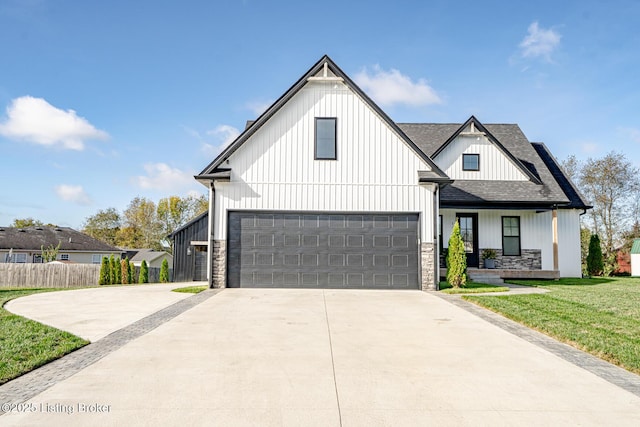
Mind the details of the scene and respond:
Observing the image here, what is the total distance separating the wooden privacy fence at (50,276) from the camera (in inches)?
769

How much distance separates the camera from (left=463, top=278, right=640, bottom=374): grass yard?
564 centimetres

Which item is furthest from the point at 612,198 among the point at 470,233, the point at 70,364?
the point at 70,364

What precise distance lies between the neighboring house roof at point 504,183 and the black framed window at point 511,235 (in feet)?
3.91

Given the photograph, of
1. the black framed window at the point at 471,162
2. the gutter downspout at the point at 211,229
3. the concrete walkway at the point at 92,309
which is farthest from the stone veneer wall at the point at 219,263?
the black framed window at the point at 471,162

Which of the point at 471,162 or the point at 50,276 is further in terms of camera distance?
the point at 50,276

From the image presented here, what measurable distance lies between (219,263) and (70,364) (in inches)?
298

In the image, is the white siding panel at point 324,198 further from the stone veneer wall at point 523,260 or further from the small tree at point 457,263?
the stone veneer wall at point 523,260

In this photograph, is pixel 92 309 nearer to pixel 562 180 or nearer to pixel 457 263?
pixel 457 263

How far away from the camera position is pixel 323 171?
41.7 feet

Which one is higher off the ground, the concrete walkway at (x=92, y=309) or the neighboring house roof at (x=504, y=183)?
the neighboring house roof at (x=504, y=183)

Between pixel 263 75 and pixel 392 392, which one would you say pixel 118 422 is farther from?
pixel 263 75

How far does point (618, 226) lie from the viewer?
29.6m

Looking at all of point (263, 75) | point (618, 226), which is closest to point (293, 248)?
point (263, 75)

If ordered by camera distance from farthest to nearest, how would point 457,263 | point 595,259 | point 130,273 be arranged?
point 130,273 → point 595,259 → point 457,263
